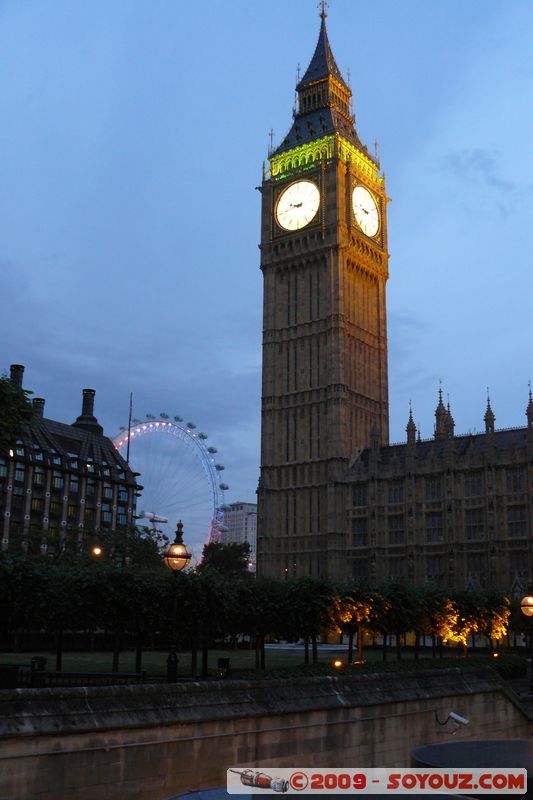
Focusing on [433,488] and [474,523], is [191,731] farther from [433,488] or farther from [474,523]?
[433,488]

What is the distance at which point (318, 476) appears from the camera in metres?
102

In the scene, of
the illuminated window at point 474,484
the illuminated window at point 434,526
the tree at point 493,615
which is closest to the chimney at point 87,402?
the illuminated window at point 434,526

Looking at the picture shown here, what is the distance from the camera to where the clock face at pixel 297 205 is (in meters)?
110

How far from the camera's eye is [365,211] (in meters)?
113

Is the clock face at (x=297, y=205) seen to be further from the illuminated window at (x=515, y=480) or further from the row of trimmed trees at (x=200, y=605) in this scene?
the row of trimmed trees at (x=200, y=605)

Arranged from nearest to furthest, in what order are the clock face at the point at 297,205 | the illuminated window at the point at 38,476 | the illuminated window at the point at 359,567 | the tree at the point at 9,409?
the tree at the point at 9,409, the illuminated window at the point at 359,567, the clock face at the point at 297,205, the illuminated window at the point at 38,476

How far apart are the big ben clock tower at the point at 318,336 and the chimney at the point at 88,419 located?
153 feet

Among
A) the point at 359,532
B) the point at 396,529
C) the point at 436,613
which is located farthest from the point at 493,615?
the point at 359,532

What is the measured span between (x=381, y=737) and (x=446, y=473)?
69.4 meters

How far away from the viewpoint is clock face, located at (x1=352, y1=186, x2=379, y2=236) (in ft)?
365

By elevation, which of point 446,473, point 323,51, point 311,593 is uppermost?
point 323,51

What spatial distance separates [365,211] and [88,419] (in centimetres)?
6257

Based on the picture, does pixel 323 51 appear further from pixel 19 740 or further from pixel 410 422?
pixel 19 740

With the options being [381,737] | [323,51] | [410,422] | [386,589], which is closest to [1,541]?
[410,422]
